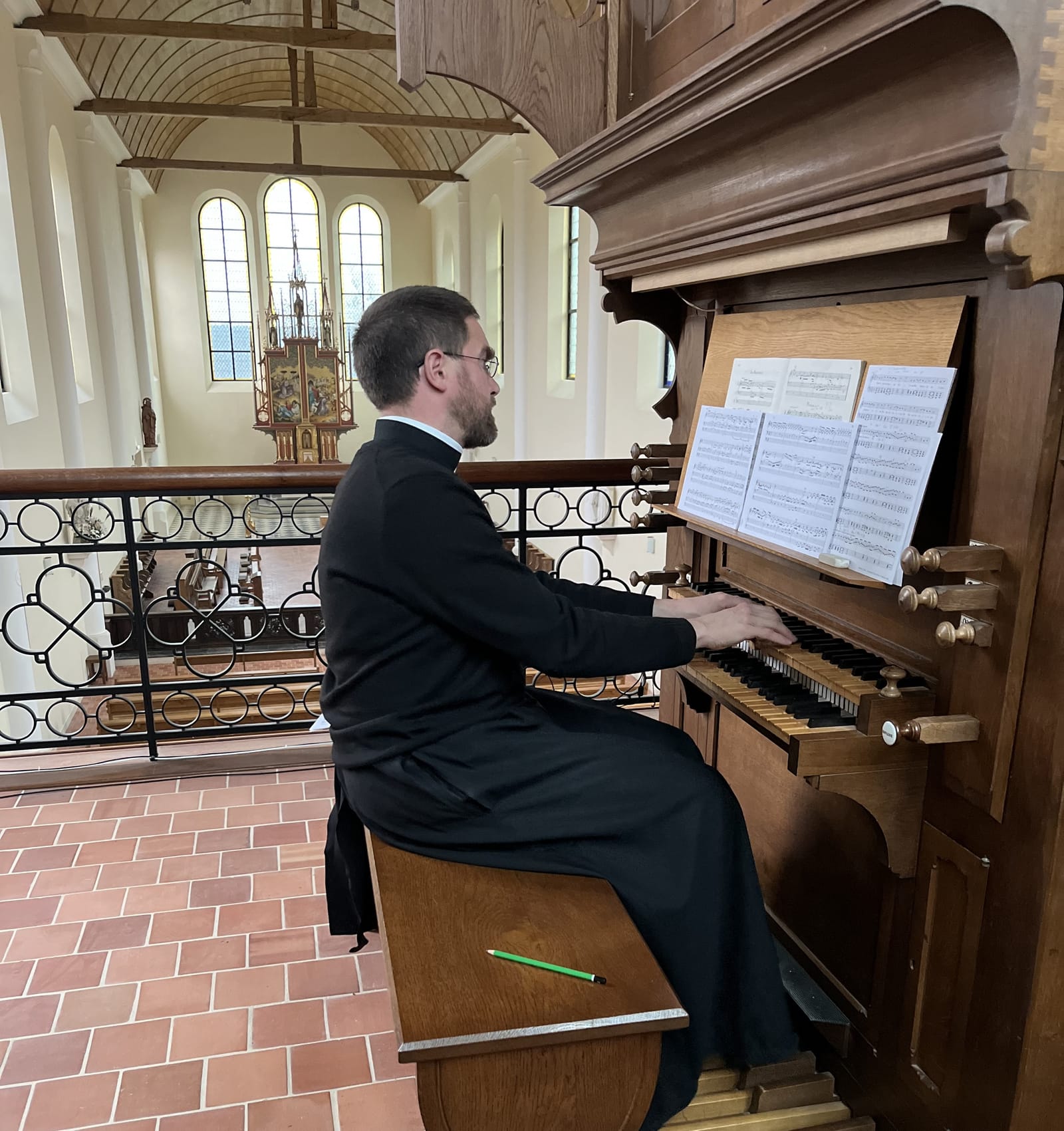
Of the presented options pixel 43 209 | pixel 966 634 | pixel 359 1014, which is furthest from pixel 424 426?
pixel 43 209

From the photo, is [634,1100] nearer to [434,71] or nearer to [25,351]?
[434,71]

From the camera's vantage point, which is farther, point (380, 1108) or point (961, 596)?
point (380, 1108)

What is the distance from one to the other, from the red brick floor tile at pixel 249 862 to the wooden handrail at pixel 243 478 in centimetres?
105

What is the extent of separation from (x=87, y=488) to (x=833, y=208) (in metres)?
2.22

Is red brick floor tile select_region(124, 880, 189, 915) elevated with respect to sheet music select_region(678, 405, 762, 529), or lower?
lower

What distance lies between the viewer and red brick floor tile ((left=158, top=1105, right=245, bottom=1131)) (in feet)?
5.52

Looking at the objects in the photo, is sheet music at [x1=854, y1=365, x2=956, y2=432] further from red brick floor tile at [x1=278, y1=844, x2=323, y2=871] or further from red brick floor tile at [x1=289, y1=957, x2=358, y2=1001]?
red brick floor tile at [x1=278, y1=844, x2=323, y2=871]

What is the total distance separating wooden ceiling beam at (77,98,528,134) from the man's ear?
9.11m

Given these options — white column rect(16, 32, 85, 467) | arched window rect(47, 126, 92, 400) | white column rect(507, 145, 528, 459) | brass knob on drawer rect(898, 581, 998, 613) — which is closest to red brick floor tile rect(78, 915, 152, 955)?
brass knob on drawer rect(898, 581, 998, 613)

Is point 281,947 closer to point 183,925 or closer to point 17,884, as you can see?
point 183,925

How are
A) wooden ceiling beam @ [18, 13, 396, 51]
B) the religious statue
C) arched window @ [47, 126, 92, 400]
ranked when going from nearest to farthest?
wooden ceiling beam @ [18, 13, 396, 51], arched window @ [47, 126, 92, 400], the religious statue

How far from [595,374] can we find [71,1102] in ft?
23.3

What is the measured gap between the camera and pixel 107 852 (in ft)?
8.57

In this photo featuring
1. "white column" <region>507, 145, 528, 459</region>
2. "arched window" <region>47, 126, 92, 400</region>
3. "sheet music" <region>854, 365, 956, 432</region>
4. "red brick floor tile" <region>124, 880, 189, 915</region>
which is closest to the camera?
"sheet music" <region>854, 365, 956, 432</region>
